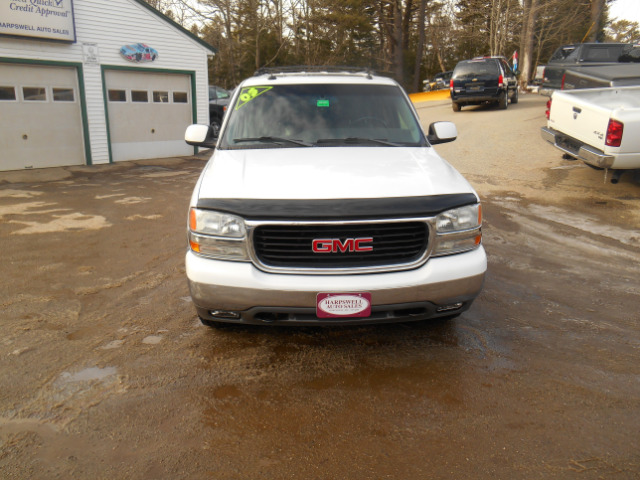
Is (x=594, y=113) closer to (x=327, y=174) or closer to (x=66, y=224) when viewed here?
(x=327, y=174)

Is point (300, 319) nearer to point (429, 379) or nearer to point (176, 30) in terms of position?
point (429, 379)

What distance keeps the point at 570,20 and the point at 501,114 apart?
49.4 ft

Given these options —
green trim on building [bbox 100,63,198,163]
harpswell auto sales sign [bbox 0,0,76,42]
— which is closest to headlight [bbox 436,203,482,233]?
harpswell auto sales sign [bbox 0,0,76,42]

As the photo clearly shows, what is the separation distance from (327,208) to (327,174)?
0.43 metres

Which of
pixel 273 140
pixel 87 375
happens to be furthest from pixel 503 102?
pixel 87 375

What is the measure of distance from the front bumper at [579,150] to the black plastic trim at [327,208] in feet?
17.6

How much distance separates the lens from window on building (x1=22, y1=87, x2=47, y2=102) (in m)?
12.5

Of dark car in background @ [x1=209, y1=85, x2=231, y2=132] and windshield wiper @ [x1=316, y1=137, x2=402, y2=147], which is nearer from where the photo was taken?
windshield wiper @ [x1=316, y1=137, x2=402, y2=147]

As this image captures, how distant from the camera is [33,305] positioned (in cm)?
437

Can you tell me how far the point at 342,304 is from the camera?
3.04 m

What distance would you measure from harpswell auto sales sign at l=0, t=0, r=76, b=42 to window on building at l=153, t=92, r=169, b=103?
2.81 meters

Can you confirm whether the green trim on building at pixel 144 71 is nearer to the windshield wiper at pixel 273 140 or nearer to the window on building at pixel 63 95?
the window on building at pixel 63 95

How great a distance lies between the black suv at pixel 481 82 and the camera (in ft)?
59.5

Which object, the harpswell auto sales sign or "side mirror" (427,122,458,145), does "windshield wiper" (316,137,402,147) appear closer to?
"side mirror" (427,122,458,145)
